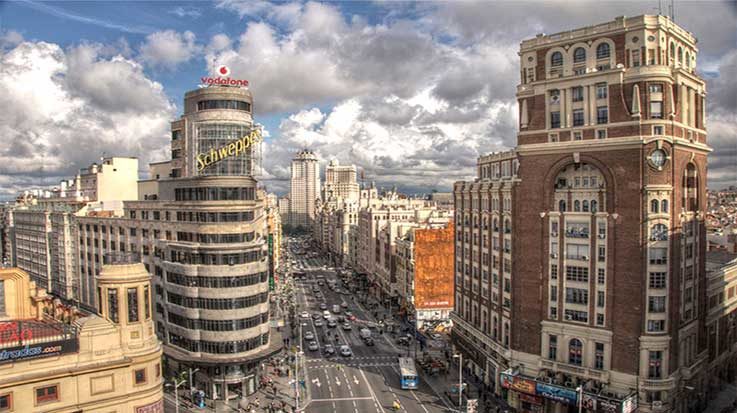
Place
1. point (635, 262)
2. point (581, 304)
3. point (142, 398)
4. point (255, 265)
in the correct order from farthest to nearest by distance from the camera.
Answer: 1. point (255, 265)
2. point (581, 304)
3. point (635, 262)
4. point (142, 398)

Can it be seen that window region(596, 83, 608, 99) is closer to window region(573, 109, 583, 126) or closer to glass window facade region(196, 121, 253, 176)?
window region(573, 109, 583, 126)

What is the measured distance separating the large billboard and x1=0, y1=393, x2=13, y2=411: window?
87850mm

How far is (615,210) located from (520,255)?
14.4 m

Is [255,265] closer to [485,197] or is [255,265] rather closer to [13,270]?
[13,270]

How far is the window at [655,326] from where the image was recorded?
6562 cm

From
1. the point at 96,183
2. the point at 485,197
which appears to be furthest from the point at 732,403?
the point at 96,183

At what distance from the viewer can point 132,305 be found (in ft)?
173

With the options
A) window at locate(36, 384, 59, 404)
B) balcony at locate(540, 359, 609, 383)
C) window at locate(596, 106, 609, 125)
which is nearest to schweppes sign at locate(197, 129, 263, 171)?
window at locate(36, 384, 59, 404)

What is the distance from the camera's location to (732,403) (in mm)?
79375

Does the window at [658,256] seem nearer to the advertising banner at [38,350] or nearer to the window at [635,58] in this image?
the window at [635,58]

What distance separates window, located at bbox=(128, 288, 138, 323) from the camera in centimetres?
5231

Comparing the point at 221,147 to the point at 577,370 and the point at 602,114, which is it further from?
the point at 577,370

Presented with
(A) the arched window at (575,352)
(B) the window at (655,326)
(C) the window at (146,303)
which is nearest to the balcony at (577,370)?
(A) the arched window at (575,352)

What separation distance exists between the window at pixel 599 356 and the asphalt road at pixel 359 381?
889 inches
